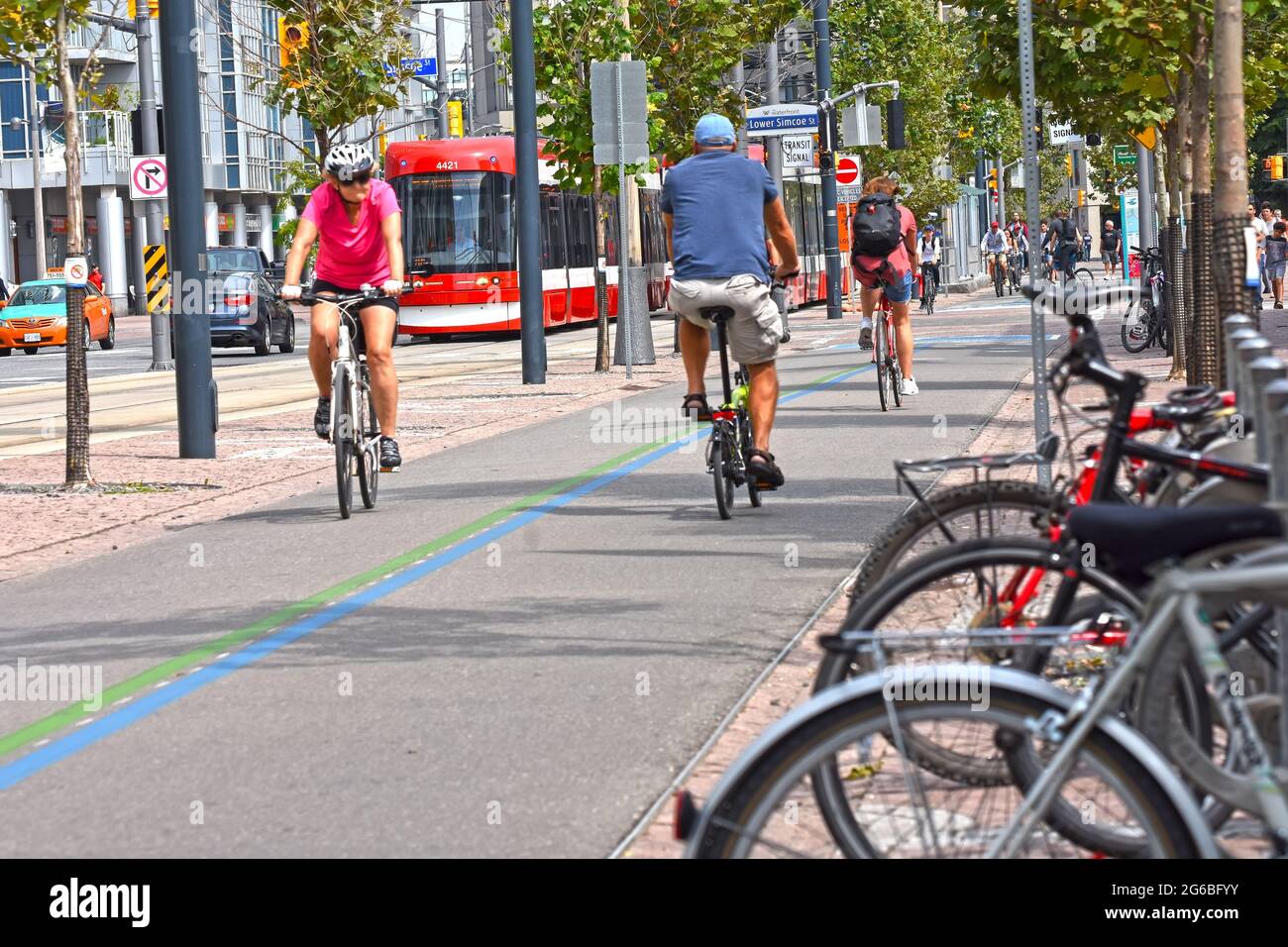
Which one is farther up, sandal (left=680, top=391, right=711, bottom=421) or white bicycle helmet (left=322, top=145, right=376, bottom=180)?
white bicycle helmet (left=322, top=145, right=376, bottom=180)

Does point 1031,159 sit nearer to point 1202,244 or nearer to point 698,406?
point 698,406

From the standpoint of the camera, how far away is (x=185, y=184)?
1488cm

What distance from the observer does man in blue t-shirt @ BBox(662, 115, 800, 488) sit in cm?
1074

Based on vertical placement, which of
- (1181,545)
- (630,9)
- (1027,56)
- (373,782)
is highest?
(630,9)

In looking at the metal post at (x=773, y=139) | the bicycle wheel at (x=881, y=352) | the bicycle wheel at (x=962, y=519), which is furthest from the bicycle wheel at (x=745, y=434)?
the metal post at (x=773, y=139)

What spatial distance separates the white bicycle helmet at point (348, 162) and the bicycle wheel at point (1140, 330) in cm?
1574

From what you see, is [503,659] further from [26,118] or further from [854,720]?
[26,118]

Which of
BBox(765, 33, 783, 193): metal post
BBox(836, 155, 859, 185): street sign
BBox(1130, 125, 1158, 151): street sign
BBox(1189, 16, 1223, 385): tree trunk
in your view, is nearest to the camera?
BBox(1189, 16, 1223, 385): tree trunk

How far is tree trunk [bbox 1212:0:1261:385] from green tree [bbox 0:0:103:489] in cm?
686

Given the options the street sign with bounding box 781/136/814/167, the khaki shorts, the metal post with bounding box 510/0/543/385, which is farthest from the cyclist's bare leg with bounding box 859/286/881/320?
the street sign with bounding box 781/136/814/167

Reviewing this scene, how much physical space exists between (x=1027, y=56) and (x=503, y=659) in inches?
138

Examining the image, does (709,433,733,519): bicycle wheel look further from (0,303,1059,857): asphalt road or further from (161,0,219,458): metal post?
(161,0,219,458): metal post

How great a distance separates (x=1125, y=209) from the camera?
58906 mm
